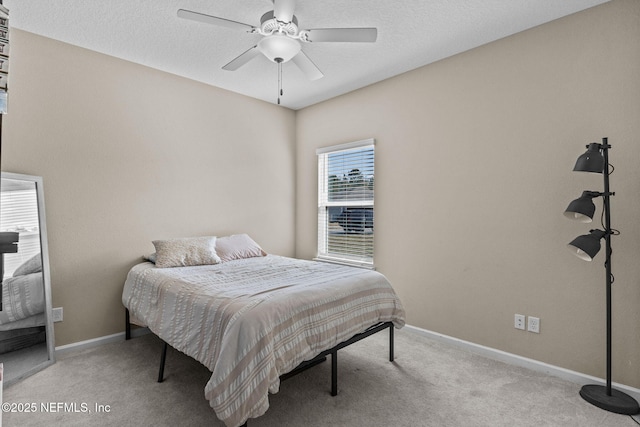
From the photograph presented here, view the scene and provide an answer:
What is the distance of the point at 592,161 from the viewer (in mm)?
2174

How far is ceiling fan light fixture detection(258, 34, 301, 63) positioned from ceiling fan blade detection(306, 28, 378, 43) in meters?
0.14

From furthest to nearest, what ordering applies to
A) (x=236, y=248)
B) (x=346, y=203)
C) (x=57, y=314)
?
(x=346, y=203) → (x=236, y=248) → (x=57, y=314)

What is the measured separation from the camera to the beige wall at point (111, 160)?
288 centimetres

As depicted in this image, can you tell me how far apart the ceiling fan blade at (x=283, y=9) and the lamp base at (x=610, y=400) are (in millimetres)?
3207

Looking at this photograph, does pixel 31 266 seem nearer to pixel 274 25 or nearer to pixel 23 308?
pixel 23 308

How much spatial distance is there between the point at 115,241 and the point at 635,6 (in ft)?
14.8

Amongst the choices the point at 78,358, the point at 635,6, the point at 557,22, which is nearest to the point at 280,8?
the point at 557,22

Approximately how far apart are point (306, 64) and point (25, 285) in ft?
9.26

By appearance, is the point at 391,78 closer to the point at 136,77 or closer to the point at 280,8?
the point at 280,8

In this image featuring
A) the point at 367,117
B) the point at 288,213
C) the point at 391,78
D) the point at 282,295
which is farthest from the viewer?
the point at 288,213

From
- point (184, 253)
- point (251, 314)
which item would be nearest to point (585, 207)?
point (251, 314)

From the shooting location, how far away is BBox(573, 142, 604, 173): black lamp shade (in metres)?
2.17

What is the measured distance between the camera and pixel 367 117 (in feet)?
12.9

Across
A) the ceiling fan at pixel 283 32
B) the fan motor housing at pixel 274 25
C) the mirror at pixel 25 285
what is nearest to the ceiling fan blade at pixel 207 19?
the ceiling fan at pixel 283 32
